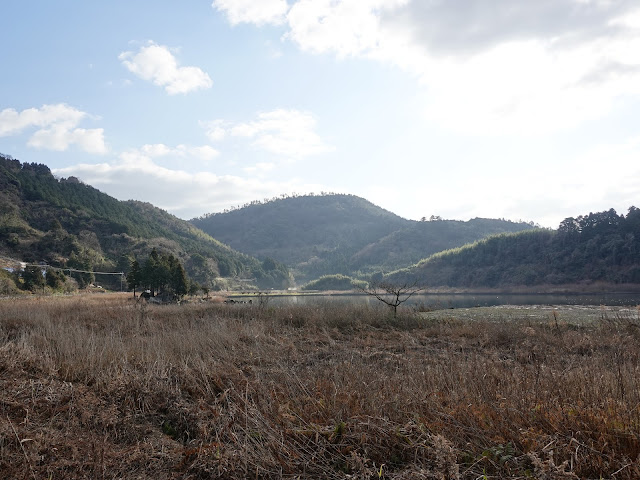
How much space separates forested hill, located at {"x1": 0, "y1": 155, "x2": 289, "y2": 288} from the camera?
2478 inches

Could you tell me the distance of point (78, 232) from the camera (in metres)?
76.1

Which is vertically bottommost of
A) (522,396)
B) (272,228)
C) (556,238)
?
(522,396)

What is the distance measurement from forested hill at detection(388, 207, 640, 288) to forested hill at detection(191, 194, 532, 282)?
38.2 meters

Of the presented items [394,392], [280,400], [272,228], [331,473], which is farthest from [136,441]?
[272,228]

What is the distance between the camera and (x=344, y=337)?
1141 cm

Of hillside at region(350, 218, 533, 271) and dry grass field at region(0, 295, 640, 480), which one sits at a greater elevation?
hillside at region(350, 218, 533, 271)

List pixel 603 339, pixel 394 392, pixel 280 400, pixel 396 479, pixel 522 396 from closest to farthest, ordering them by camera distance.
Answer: pixel 396 479
pixel 522 396
pixel 394 392
pixel 280 400
pixel 603 339

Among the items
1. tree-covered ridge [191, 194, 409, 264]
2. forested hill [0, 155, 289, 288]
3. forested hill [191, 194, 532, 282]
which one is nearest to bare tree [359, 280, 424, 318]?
forested hill [0, 155, 289, 288]

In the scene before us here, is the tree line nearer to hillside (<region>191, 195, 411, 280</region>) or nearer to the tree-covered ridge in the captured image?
hillside (<region>191, 195, 411, 280</region>)

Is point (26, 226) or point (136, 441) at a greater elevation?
point (26, 226)

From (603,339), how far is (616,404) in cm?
706

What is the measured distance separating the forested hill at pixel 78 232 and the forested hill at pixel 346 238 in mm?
35726

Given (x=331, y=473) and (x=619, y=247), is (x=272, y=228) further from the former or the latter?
(x=331, y=473)

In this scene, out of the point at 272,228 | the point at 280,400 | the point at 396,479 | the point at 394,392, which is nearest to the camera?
the point at 396,479
